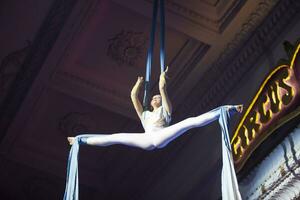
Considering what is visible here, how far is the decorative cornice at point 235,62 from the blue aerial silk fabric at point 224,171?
2705mm

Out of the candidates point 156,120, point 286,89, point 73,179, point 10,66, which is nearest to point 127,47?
point 10,66

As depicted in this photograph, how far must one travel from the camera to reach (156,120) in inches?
214

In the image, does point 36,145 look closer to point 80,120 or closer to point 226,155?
point 80,120

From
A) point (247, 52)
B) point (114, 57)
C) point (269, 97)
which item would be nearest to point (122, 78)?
point (114, 57)

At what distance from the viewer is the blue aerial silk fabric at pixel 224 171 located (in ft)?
15.1

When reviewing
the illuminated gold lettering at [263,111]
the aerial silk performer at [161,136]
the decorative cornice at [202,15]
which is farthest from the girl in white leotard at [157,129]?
the decorative cornice at [202,15]

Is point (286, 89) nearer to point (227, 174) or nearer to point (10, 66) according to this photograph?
point (227, 174)

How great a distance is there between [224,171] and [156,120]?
0.90 meters

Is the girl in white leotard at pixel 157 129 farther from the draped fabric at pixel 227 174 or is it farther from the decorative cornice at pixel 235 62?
the decorative cornice at pixel 235 62

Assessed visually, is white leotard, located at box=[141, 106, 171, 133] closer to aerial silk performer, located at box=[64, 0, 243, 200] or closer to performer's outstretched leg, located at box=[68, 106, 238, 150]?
aerial silk performer, located at box=[64, 0, 243, 200]

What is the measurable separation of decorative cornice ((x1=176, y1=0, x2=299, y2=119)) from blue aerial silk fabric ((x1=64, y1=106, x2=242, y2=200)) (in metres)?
2.71

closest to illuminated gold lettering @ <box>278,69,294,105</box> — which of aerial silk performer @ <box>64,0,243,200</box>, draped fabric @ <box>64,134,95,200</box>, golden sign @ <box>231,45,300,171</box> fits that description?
golden sign @ <box>231,45,300,171</box>

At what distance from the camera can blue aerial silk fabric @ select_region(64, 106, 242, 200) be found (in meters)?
4.60

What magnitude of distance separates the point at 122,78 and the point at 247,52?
1815mm
